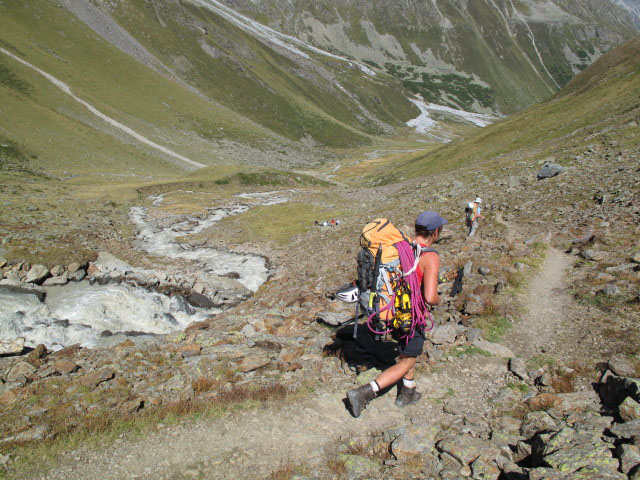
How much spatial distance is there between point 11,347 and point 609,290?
22.5m

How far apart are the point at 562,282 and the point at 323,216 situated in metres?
30.5

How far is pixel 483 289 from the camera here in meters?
14.1

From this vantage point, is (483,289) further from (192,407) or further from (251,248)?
(251,248)

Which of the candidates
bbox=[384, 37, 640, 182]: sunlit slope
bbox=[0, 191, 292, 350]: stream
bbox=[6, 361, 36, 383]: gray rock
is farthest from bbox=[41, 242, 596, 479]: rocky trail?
bbox=[384, 37, 640, 182]: sunlit slope

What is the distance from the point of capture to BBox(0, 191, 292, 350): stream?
62.6ft

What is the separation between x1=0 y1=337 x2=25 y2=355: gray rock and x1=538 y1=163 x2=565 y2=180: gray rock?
36.6m

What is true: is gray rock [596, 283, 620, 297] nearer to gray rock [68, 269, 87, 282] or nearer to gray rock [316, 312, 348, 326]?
gray rock [316, 312, 348, 326]

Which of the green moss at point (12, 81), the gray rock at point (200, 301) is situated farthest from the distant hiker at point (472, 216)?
the green moss at point (12, 81)

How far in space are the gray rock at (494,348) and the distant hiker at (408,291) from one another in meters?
3.56

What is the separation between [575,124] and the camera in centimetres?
4997

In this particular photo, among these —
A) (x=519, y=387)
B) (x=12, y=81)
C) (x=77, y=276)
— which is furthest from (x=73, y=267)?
(x=12, y=81)

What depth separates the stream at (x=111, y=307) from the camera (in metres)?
19.1

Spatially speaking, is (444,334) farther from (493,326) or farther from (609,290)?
(609,290)

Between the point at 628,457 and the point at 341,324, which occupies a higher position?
the point at 628,457
